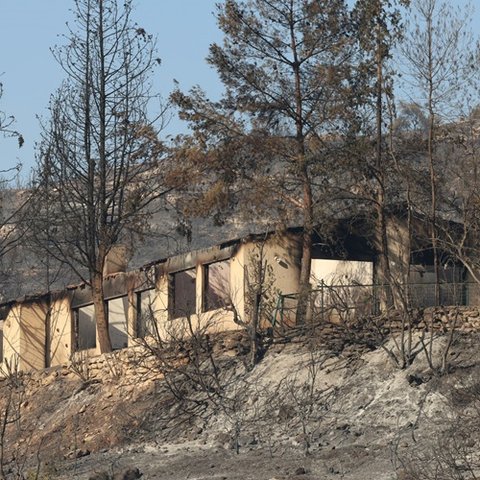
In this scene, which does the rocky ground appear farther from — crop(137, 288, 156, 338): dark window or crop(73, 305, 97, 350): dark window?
crop(73, 305, 97, 350): dark window

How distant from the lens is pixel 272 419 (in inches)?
1138

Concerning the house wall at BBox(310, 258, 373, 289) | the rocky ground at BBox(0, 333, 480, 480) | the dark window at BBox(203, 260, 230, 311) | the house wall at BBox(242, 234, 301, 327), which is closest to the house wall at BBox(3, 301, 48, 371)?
the dark window at BBox(203, 260, 230, 311)

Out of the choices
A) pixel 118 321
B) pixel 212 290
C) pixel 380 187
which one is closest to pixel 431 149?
pixel 380 187

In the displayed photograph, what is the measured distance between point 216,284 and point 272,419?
10.4 m

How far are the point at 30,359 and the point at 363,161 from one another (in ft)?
46.5

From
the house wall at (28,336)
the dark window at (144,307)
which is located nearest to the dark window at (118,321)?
the dark window at (144,307)

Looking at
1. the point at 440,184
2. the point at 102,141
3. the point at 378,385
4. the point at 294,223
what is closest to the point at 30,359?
the point at 102,141

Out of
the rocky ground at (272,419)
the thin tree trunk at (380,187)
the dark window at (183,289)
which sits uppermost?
the thin tree trunk at (380,187)

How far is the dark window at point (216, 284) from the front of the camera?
1499 inches

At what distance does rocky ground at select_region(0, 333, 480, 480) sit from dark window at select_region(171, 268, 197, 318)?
400 centimetres

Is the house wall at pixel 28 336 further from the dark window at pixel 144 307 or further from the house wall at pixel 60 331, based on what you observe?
the dark window at pixel 144 307

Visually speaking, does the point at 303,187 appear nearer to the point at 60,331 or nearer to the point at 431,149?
the point at 431,149

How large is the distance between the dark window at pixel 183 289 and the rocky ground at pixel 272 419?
400cm

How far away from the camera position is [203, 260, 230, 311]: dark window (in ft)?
125
